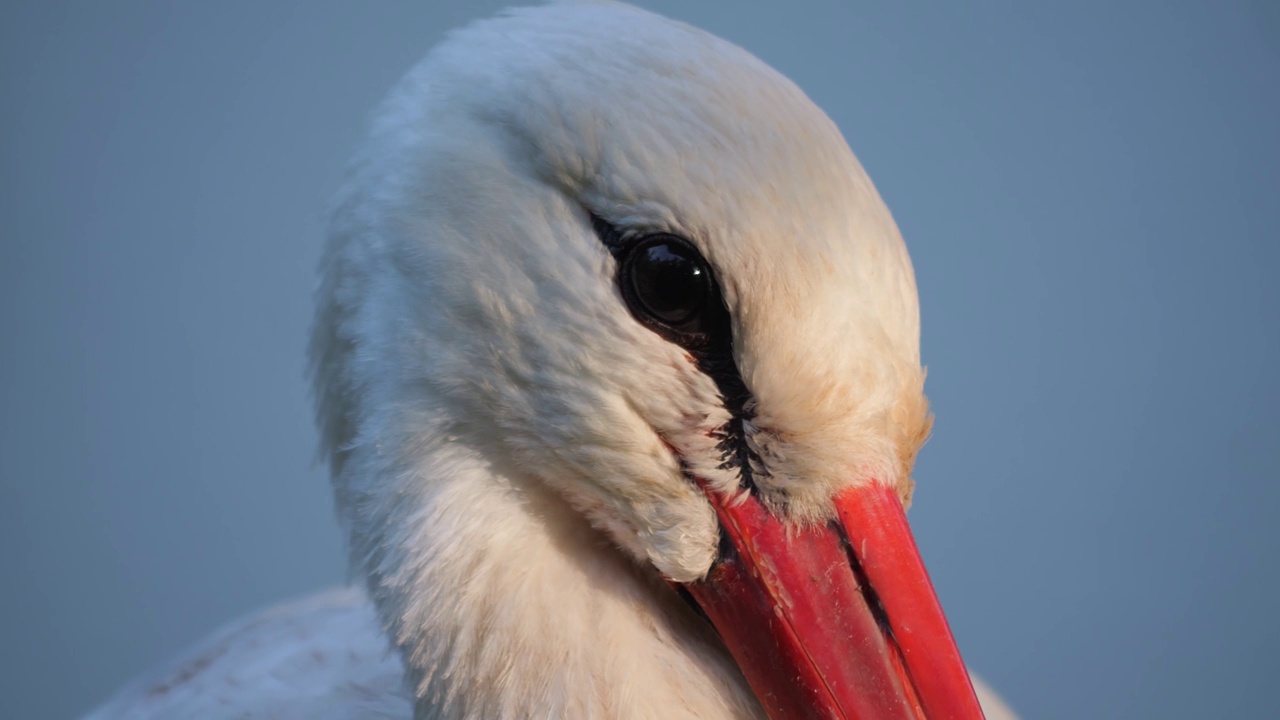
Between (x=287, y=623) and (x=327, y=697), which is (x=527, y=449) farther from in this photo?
(x=287, y=623)

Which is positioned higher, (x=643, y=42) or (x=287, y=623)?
(x=643, y=42)

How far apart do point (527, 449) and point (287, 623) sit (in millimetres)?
925

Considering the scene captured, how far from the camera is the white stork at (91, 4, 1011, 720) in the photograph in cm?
78

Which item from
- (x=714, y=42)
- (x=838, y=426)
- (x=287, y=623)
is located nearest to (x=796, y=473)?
(x=838, y=426)

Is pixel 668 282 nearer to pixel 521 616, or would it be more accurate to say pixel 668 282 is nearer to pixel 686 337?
pixel 686 337

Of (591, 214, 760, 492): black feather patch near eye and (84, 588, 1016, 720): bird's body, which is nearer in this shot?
(591, 214, 760, 492): black feather patch near eye

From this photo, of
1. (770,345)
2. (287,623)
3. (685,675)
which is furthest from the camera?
(287,623)

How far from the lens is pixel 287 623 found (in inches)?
63.6

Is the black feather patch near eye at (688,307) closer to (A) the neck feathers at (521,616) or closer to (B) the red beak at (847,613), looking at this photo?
(B) the red beak at (847,613)

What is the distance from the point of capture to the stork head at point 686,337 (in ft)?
2.54

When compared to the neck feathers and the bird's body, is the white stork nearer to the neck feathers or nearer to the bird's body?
the neck feathers

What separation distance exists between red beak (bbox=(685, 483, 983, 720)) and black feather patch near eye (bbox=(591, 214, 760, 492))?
0.05m

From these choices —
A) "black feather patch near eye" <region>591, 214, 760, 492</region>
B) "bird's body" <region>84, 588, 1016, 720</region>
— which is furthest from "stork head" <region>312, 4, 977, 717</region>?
"bird's body" <region>84, 588, 1016, 720</region>

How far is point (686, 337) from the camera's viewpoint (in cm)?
81
